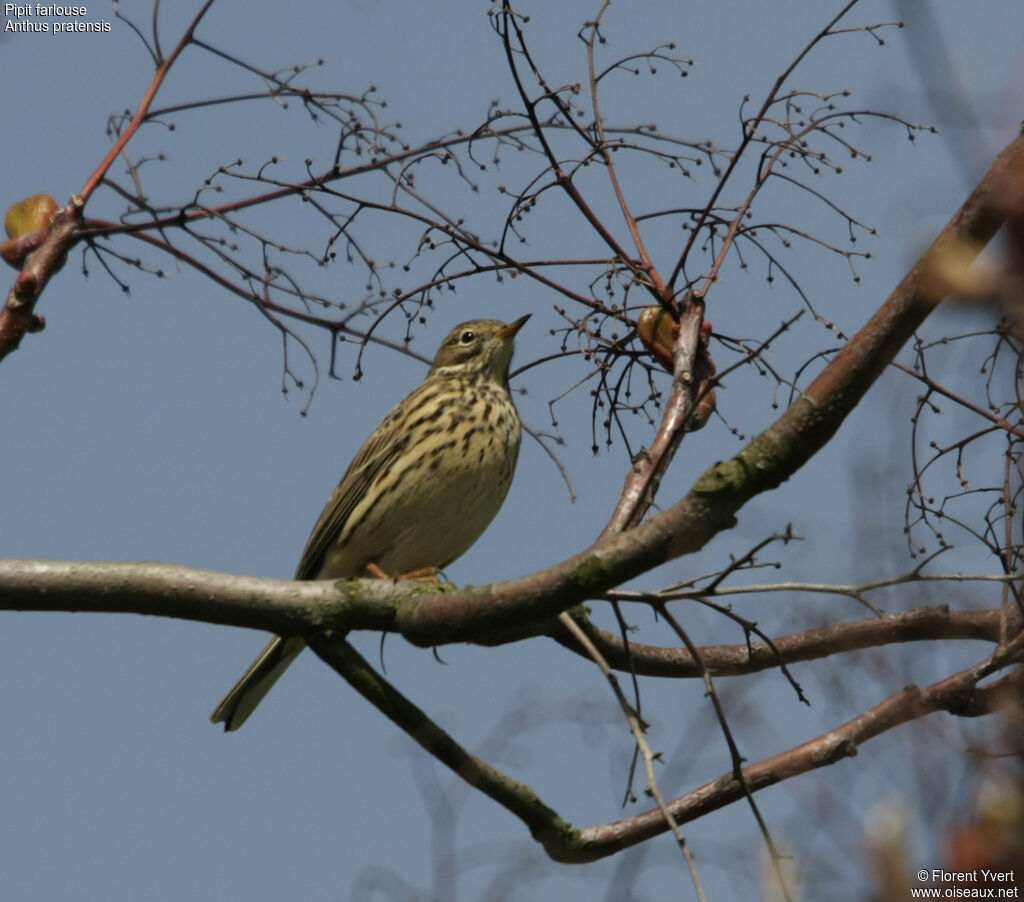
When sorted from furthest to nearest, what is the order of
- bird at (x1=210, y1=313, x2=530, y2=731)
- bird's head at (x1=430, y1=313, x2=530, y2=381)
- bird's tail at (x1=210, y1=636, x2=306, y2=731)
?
bird's head at (x1=430, y1=313, x2=530, y2=381) → bird at (x1=210, y1=313, x2=530, y2=731) → bird's tail at (x1=210, y1=636, x2=306, y2=731)

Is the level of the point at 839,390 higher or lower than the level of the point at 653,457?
lower

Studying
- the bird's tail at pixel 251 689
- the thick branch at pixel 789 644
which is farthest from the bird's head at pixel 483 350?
the thick branch at pixel 789 644

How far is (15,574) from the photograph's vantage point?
4.94 m

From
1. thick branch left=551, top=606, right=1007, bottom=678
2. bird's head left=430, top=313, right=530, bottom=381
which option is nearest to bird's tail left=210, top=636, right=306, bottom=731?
thick branch left=551, top=606, right=1007, bottom=678

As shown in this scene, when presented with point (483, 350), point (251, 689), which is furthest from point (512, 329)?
point (251, 689)

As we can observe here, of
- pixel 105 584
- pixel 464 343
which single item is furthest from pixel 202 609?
pixel 464 343

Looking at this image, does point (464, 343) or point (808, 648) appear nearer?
point (808, 648)

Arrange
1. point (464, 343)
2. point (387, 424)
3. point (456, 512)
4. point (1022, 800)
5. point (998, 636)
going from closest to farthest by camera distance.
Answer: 1. point (1022, 800)
2. point (998, 636)
3. point (456, 512)
4. point (387, 424)
5. point (464, 343)

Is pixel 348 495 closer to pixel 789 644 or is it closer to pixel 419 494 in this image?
pixel 419 494

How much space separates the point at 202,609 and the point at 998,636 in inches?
131

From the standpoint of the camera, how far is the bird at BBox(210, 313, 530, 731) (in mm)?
8312

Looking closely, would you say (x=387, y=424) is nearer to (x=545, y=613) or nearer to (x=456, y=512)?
(x=456, y=512)

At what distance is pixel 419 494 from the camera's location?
830 centimetres

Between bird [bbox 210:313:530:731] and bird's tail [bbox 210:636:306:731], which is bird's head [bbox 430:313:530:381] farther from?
bird's tail [bbox 210:636:306:731]
